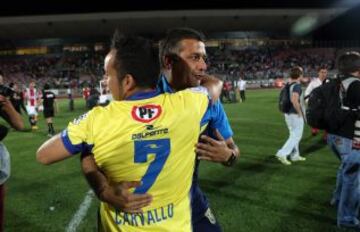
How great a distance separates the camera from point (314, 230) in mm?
5922

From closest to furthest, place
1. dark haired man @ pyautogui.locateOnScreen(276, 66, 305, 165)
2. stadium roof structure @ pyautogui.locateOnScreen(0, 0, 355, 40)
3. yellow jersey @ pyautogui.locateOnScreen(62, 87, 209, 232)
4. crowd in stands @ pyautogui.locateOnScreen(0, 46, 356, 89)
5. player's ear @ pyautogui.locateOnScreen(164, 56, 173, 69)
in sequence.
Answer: yellow jersey @ pyautogui.locateOnScreen(62, 87, 209, 232) → player's ear @ pyautogui.locateOnScreen(164, 56, 173, 69) → dark haired man @ pyautogui.locateOnScreen(276, 66, 305, 165) → stadium roof structure @ pyautogui.locateOnScreen(0, 0, 355, 40) → crowd in stands @ pyautogui.locateOnScreen(0, 46, 356, 89)

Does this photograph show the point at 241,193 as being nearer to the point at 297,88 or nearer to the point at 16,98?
the point at 297,88

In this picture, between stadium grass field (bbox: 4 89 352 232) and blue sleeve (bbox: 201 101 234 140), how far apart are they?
11.2ft

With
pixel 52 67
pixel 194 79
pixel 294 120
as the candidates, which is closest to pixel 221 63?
pixel 52 67

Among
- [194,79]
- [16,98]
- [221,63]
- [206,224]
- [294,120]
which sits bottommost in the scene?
[294,120]

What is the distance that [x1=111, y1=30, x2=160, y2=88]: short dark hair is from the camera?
216 centimetres

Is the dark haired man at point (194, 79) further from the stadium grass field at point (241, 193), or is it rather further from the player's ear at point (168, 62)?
the stadium grass field at point (241, 193)

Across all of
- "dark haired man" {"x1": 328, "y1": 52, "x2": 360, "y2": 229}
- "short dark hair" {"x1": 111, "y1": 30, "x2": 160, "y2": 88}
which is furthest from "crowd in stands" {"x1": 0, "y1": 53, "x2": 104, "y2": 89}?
"short dark hair" {"x1": 111, "y1": 30, "x2": 160, "y2": 88}

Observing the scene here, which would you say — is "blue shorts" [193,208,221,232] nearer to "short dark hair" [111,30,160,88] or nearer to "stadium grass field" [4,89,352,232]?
"short dark hair" [111,30,160,88]

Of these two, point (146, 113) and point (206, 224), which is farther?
point (206, 224)

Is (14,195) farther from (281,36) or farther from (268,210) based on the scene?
(281,36)

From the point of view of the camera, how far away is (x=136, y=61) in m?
2.16

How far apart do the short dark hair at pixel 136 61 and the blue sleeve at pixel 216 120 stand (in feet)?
1.22

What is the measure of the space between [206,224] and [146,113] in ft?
3.95
